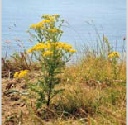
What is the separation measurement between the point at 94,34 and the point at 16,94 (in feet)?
3.52

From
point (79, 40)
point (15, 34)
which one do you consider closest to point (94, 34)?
point (79, 40)

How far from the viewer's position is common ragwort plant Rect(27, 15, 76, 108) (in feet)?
9.37

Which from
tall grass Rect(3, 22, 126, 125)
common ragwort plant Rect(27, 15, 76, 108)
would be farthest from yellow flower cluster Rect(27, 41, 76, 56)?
tall grass Rect(3, 22, 126, 125)

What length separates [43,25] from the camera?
2.95m

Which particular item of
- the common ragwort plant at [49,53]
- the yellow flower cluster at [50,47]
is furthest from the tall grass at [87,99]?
the yellow flower cluster at [50,47]

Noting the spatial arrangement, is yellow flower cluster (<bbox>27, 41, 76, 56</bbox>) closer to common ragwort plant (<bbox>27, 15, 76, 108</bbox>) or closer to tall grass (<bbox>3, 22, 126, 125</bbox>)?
common ragwort plant (<bbox>27, 15, 76, 108</bbox>)

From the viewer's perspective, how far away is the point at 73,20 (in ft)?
11.8

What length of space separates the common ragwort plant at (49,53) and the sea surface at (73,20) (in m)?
0.19

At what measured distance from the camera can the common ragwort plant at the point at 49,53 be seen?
286 cm

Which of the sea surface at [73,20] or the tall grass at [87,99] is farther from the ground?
the sea surface at [73,20]

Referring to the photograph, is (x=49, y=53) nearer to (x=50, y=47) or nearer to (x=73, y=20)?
(x=50, y=47)

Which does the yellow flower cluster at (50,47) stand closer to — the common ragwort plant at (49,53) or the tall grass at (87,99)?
the common ragwort plant at (49,53)

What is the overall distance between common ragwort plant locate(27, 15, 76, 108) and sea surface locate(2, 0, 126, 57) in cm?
19

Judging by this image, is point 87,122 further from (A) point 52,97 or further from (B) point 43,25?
(B) point 43,25
